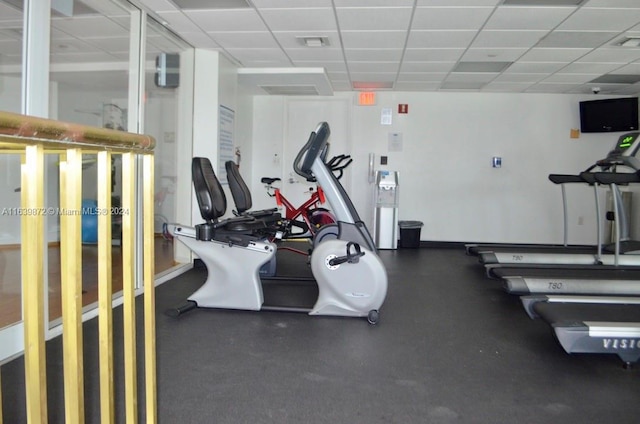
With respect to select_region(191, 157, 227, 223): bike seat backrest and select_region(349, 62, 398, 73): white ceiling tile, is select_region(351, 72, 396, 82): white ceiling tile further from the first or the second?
select_region(191, 157, 227, 223): bike seat backrest

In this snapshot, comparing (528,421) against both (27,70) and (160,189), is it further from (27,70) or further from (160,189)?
(160,189)

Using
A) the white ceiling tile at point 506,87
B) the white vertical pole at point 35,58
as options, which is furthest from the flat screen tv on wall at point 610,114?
the white vertical pole at point 35,58

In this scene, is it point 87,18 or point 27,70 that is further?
point 87,18

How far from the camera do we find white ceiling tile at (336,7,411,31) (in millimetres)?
3855

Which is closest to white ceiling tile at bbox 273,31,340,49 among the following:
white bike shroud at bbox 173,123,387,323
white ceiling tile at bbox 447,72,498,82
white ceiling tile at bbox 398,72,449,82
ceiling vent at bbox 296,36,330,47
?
ceiling vent at bbox 296,36,330,47

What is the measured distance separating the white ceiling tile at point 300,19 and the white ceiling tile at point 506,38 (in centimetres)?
150

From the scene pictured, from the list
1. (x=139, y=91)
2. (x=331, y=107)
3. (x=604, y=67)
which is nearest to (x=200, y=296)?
(x=139, y=91)

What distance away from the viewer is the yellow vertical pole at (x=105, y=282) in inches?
48.6

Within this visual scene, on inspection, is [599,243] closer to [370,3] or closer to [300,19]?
[370,3]

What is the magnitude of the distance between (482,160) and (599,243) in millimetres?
2860

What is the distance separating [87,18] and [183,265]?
264 cm

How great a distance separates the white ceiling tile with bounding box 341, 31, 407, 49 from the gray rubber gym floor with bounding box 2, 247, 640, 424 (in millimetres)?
2655

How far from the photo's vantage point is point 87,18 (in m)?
4.02

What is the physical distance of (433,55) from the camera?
5.16 m
